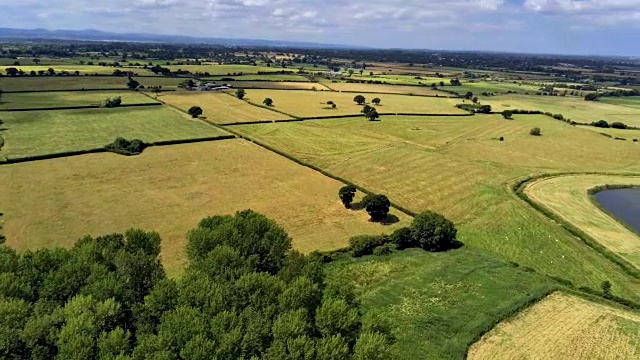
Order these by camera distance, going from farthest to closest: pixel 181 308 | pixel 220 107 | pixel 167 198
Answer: pixel 220 107
pixel 167 198
pixel 181 308

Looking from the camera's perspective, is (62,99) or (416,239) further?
(62,99)

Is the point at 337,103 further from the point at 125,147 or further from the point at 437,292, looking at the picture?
the point at 437,292

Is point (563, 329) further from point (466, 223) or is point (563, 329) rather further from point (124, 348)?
point (124, 348)

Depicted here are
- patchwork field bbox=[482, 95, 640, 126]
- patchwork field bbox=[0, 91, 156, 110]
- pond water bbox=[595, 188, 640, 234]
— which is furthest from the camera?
patchwork field bbox=[482, 95, 640, 126]

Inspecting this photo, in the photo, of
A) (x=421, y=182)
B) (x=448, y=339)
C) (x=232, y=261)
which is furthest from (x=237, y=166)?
(x=448, y=339)

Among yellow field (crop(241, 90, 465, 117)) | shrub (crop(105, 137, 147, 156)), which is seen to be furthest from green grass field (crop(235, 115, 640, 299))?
shrub (crop(105, 137, 147, 156))

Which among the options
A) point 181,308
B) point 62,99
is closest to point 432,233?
point 181,308

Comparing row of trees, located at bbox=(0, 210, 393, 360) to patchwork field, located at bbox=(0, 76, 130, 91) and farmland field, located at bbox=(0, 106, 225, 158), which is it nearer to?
farmland field, located at bbox=(0, 106, 225, 158)
